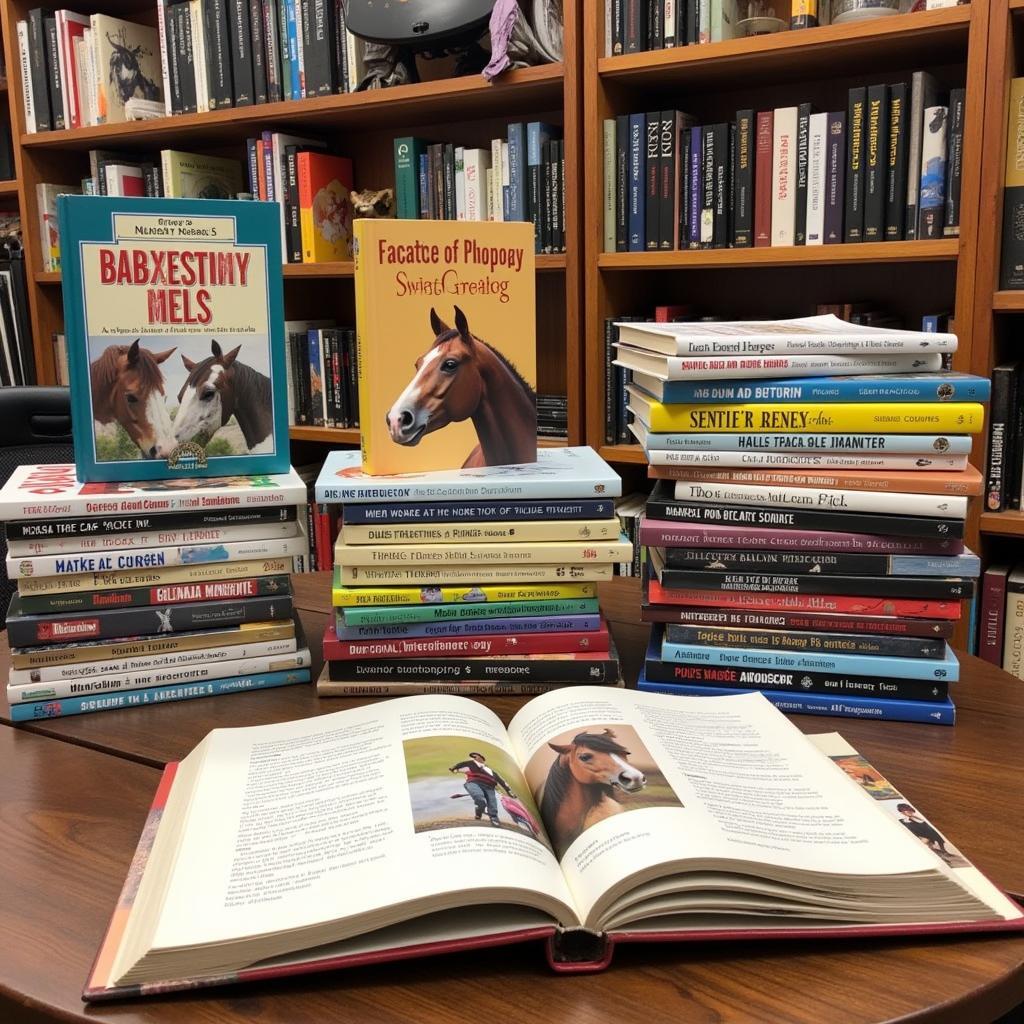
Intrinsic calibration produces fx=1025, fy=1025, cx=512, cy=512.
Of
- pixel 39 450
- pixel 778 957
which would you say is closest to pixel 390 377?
pixel 778 957

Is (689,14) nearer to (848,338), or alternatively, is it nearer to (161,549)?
(848,338)

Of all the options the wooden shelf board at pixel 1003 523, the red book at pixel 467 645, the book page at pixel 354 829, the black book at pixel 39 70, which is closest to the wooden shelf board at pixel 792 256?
the wooden shelf board at pixel 1003 523

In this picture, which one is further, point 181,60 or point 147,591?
point 181,60

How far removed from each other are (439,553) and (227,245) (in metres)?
0.37

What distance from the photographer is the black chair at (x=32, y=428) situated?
1.51 m

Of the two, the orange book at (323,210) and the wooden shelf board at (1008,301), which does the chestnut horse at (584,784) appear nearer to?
the wooden shelf board at (1008,301)

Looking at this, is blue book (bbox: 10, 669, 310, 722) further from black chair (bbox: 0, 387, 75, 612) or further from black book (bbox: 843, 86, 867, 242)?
black book (bbox: 843, 86, 867, 242)

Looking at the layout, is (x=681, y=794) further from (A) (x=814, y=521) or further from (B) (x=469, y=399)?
(B) (x=469, y=399)

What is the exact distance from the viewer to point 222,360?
1013mm

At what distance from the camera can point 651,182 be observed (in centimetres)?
194

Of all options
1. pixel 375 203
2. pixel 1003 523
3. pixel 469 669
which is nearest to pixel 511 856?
pixel 469 669

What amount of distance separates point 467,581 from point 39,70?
234cm

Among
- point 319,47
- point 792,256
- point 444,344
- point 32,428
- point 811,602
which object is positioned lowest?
point 811,602

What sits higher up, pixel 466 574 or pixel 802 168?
pixel 802 168
